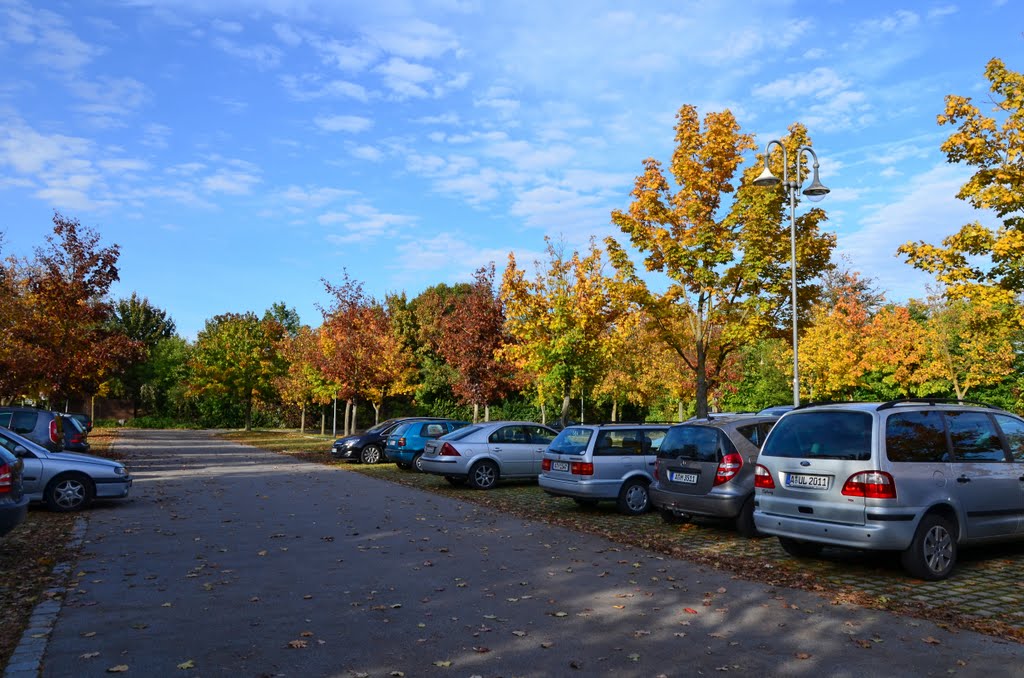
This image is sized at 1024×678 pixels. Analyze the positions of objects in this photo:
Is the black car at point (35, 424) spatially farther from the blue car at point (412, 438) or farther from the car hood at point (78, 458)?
the blue car at point (412, 438)

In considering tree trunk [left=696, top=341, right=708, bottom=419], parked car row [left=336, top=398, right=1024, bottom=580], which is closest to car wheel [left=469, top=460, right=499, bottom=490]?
parked car row [left=336, top=398, right=1024, bottom=580]

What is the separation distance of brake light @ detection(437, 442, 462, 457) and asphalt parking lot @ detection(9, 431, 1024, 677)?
528 cm

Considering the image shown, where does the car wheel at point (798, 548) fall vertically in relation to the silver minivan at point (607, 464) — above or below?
below

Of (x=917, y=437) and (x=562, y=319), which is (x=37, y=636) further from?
(x=562, y=319)

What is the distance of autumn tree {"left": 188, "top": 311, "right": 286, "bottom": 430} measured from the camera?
5162 cm

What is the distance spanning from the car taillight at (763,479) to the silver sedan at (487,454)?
27.2 feet

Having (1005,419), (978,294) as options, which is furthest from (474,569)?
(978,294)

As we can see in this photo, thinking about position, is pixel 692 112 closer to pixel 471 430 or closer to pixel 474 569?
pixel 471 430

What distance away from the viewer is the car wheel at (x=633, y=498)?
1300 cm

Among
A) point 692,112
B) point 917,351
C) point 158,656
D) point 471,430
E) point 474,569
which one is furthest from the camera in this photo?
point 917,351

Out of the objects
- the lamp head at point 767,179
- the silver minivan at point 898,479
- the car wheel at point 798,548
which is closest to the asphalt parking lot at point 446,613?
the silver minivan at point 898,479

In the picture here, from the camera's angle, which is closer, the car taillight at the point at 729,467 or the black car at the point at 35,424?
the car taillight at the point at 729,467

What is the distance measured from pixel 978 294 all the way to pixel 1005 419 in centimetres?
1016

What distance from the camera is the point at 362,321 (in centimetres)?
3866
